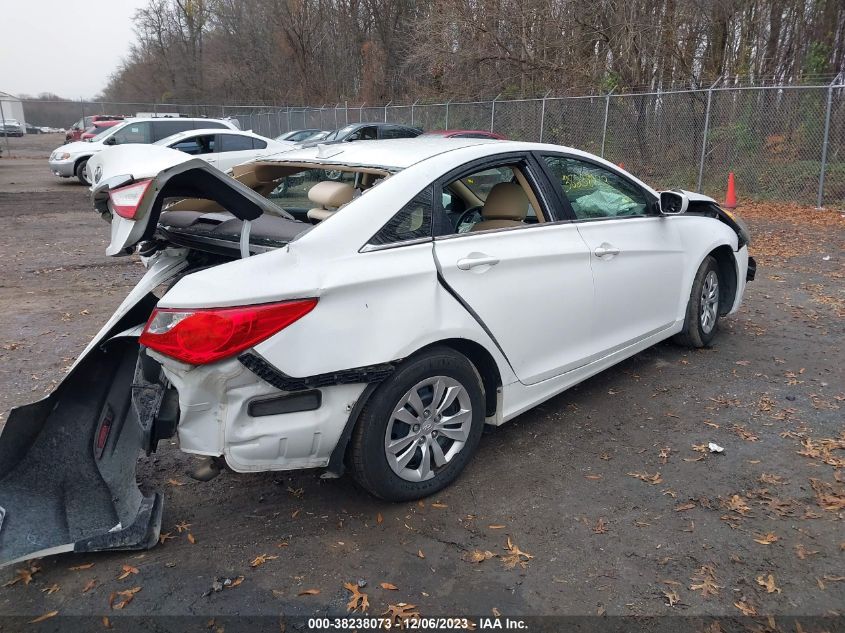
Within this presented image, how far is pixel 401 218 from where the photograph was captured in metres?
3.17

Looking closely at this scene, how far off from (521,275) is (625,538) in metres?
1.37

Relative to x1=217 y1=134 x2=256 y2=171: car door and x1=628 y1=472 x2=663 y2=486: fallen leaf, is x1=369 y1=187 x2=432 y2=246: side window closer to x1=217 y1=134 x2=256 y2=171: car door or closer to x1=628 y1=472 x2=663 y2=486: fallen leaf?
x1=628 y1=472 x2=663 y2=486: fallen leaf

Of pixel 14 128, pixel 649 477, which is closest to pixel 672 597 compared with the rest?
pixel 649 477

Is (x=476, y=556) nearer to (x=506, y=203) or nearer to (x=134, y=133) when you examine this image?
(x=506, y=203)

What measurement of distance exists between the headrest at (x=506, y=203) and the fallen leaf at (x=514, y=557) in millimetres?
1911

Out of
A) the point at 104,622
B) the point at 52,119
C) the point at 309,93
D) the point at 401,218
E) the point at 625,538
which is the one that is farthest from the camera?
the point at 52,119

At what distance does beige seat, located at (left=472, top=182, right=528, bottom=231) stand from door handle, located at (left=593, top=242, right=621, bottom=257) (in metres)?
0.49

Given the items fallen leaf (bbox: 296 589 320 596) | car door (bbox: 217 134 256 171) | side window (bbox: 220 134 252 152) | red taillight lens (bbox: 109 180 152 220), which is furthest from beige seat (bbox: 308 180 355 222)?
side window (bbox: 220 134 252 152)

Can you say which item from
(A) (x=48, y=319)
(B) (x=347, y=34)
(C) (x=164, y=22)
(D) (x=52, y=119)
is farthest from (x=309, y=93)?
(A) (x=48, y=319)

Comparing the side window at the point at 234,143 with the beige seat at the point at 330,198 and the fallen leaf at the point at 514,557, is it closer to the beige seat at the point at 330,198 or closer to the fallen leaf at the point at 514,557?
the beige seat at the point at 330,198

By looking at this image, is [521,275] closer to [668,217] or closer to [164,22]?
[668,217]

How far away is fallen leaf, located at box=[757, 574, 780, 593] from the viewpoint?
2629 mm

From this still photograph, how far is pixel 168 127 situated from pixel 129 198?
17.8 m

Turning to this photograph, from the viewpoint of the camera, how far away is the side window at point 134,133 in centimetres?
1845
